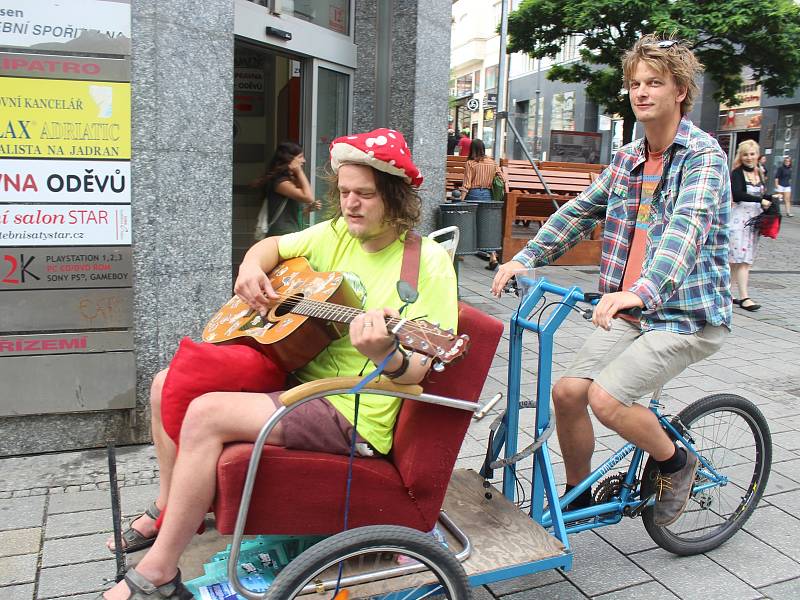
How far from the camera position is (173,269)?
14.2ft

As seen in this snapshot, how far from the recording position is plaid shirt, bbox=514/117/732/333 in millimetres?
2688

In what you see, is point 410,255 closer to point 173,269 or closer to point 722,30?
point 173,269

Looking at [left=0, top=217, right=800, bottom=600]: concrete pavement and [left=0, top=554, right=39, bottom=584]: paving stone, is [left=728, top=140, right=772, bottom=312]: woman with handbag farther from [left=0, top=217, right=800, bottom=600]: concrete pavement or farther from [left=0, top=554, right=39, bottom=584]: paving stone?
[left=0, top=554, right=39, bottom=584]: paving stone

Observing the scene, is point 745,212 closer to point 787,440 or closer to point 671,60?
point 787,440

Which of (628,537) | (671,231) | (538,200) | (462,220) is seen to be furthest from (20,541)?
(538,200)

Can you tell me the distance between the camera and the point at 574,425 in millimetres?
3062

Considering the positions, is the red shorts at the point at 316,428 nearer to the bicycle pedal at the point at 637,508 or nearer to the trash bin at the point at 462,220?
the bicycle pedal at the point at 637,508

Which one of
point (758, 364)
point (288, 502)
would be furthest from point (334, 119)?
point (288, 502)

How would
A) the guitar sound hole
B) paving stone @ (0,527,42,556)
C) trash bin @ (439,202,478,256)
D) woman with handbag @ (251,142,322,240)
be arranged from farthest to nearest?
trash bin @ (439,202,478,256)
woman with handbag @ (251,142,322,240)
paving stone @ (0,527,42,556)
the guitar sound hole

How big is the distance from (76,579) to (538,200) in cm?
954

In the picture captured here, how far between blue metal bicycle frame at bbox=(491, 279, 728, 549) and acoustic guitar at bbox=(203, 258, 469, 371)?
0.65m

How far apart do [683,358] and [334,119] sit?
4517 millimetres

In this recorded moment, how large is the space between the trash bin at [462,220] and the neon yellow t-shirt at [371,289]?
14.1 feet

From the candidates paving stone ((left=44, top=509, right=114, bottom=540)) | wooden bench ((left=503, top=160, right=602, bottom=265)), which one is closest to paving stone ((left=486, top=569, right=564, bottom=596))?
paving stone ((left=44, top=509, right=114, bottom=540))
